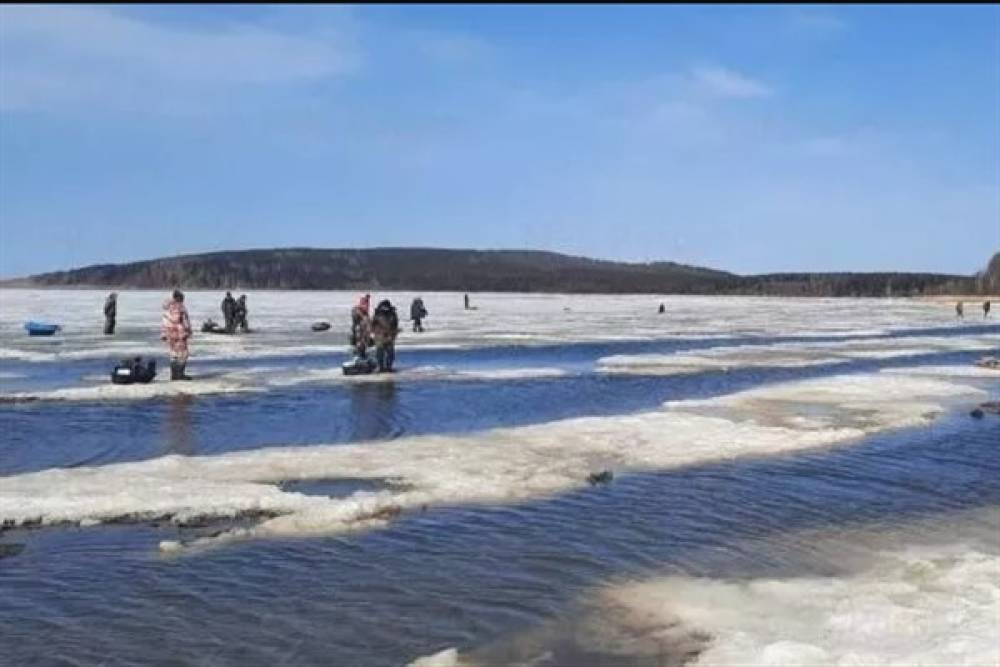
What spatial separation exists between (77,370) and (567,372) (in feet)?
41.8

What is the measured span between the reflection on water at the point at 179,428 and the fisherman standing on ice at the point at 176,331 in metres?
2.33

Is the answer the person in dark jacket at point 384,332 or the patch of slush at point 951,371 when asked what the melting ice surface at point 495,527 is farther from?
the patch of slush at point 951,371

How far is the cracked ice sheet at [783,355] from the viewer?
3162 cm

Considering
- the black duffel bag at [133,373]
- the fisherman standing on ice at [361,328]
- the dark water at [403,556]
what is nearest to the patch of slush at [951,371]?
the dark water at [403,556]

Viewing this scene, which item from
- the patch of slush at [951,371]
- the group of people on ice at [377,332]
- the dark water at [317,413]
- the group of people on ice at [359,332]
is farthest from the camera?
the patch of slush at [951,371]

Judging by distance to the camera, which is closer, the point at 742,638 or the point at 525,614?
the point at 742,638

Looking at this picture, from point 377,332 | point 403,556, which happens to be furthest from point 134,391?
point 403,556

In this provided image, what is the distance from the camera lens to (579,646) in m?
7.37

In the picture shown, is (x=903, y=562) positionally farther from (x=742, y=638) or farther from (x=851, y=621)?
(x=742, y=638)

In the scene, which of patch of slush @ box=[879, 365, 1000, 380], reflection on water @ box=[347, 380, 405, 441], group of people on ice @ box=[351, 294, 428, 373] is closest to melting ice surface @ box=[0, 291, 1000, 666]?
reflection on water @ box=[347, 380, 405, 441]

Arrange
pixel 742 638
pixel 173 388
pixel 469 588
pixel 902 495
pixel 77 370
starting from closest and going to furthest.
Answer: pixel 742 638, pixel 469 588, pixel 902 495, pixel 173 388, pixel 77 370

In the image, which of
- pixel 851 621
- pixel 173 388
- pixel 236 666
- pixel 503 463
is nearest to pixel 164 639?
pixel 236 666

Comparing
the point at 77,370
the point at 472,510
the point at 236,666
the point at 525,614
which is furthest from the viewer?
the point at 77,370

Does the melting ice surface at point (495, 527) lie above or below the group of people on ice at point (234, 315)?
below
